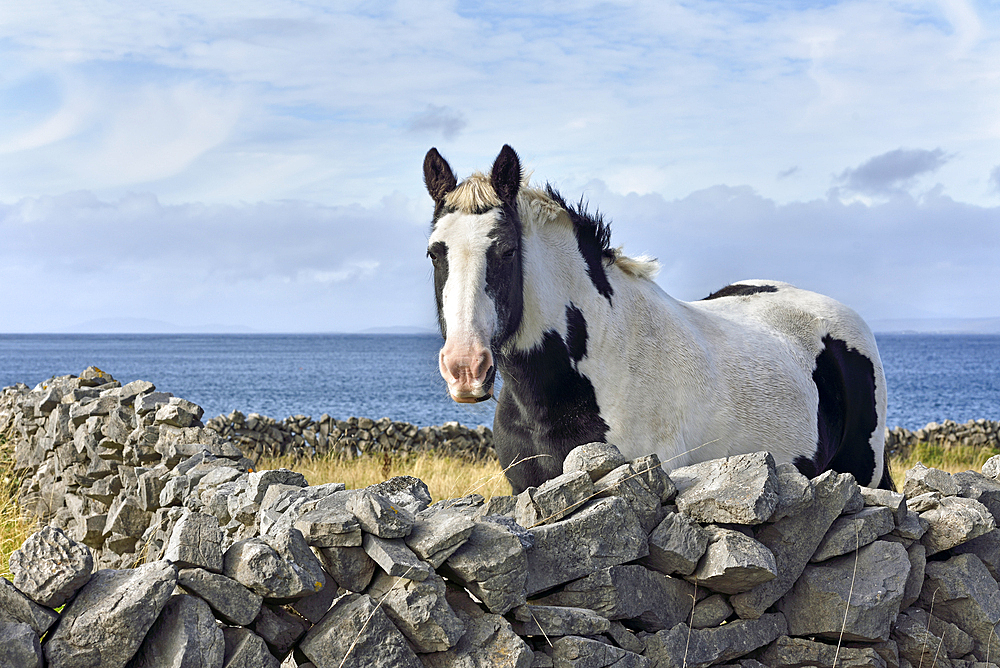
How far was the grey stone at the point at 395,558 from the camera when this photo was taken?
2658mm

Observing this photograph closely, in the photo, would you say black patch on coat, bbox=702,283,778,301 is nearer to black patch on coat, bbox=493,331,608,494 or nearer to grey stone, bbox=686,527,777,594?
black patch on coat, bbox=493,331,608,494

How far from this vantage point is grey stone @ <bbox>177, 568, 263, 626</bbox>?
254 centimetres

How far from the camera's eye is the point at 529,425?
4398 millimetres

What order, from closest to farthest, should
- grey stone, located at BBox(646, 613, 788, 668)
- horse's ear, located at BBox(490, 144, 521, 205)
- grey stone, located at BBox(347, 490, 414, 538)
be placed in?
1. grey stone, located at BBox(347, 490, 414, 538)
2. grey stone, located at BBox(646, 613, 788, 668)
3. horse's ear, located at BBox(490, 144, 521, 205)

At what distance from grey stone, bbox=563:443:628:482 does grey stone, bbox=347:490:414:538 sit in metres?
0.88

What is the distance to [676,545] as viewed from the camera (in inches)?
125

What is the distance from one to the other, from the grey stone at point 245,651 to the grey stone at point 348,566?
0.32 m

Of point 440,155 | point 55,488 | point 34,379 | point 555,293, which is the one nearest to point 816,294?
point 555,293

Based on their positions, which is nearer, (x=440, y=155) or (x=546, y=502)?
(x=546, y=502)

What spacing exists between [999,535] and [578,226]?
2.76 meters

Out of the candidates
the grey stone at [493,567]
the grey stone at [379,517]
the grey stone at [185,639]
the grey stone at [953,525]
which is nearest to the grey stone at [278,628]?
the grey stone at [185,639]

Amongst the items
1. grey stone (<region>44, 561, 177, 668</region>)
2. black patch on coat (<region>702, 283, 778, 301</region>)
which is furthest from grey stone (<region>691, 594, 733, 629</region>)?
black patch on coat (<region>702, 283, 778, 301</region>)

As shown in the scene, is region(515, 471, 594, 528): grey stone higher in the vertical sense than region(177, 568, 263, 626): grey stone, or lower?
higher

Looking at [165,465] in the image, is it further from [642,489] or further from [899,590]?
[899,590]
